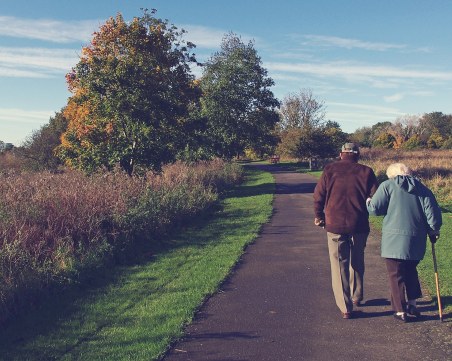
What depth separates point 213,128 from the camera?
3406cm

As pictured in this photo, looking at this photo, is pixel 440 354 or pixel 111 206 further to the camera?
pixel 111 206

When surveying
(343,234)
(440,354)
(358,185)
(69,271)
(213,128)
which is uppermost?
(213,128)

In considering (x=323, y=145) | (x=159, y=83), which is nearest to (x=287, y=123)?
(x=323, y=145)

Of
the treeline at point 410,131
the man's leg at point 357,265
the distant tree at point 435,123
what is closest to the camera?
the man's leg at point 357,265

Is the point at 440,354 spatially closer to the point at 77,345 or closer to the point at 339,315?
the point at 339,315

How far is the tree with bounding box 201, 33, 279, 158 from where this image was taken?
112 ft

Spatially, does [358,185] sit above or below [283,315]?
above

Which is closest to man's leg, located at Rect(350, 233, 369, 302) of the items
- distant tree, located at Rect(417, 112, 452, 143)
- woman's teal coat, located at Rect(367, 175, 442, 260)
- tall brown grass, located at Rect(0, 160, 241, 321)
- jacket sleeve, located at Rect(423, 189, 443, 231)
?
woman's teal coat, located at Rect(367, 175, 442, 260)

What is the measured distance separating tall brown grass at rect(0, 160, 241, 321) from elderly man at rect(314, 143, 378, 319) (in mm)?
4158

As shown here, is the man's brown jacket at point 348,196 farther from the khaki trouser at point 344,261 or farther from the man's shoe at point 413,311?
the man's shoe at point 413,311

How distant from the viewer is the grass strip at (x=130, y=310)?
4586 mm

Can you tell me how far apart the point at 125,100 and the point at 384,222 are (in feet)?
46.5

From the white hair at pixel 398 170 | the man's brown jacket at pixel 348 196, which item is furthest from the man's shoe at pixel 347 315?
the white hair at pixel 398 170

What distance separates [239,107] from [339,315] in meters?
30.8
